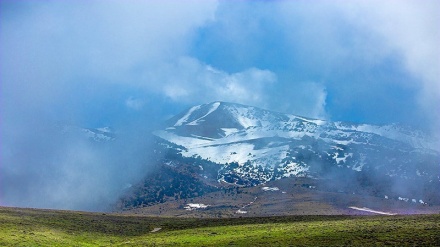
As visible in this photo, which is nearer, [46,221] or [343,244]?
[343,244]

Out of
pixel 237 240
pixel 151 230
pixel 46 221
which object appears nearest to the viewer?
pixel 237 240

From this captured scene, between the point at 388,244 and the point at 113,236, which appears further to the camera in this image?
the point at 113,236

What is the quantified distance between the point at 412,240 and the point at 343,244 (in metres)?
12.4

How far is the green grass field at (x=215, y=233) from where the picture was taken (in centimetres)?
8056

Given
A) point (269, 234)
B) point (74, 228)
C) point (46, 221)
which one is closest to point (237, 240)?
point (269, 234)

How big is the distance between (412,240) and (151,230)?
2511 inches

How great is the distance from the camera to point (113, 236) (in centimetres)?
9944

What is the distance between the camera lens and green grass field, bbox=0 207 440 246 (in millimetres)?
80562

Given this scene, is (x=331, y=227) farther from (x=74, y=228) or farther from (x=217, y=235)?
(x=74, y=228)

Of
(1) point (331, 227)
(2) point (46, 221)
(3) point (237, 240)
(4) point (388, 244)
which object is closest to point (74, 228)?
(2) point (46, 221)

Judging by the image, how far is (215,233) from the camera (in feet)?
326

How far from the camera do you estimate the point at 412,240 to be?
77.9 meters

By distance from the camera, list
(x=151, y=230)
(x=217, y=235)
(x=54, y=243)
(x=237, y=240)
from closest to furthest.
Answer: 1. (x=54, y=243)
2. (x=237, y=240)
3. (x=217, y=235)
4. (x=151, y=230)

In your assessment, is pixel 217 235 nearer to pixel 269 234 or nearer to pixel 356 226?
pixel 269 234
